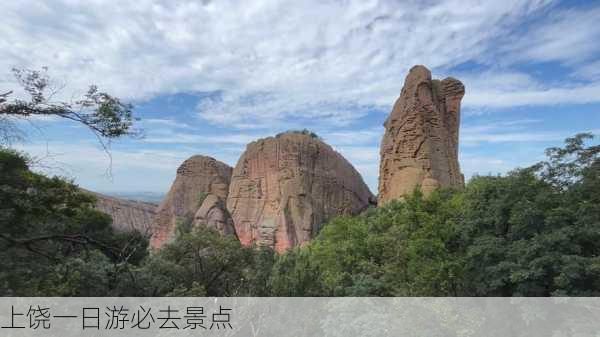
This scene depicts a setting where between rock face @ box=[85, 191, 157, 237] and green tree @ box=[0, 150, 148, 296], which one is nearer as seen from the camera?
green tree @ box=[0, 150, 148, 296]

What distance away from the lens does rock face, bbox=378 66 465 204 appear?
79.5ft

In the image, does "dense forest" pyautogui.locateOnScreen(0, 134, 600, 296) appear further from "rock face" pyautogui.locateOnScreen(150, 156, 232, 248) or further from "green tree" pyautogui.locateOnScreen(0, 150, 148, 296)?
"rock face" pyautogui.locateOnScreen(150, 156, 232, 248)

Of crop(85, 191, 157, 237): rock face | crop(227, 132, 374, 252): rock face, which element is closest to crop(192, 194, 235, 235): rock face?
crop(227, 132, 374, 252): rock face

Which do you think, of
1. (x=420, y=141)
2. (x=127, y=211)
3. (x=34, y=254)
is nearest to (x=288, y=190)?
(x=420, y=141)

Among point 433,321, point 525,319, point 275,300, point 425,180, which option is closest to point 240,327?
point 275,300

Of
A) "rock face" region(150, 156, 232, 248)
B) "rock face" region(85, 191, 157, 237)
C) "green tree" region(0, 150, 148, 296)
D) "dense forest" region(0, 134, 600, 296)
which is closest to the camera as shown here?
"green tree" region(0, 150, 148, 296)

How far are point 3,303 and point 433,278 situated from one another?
26.5 ft

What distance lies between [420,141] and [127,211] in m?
27.9

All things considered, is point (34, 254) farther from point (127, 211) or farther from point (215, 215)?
point (127, 211)

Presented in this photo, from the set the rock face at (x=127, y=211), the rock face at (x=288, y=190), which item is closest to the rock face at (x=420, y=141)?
the rock face at (x=288, y=190)

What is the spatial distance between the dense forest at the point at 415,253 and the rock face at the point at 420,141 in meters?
10.6

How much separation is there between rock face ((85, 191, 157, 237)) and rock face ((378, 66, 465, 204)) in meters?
22.7

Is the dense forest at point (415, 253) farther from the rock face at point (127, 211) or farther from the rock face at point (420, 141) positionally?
the rock face at point (127, 211)

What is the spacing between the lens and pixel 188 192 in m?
34.2
